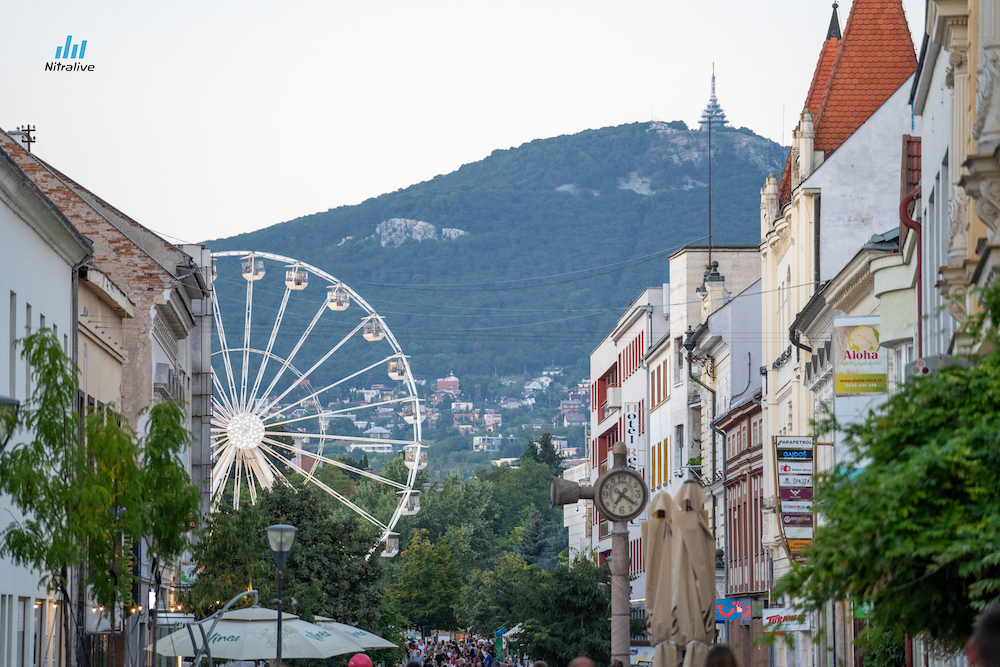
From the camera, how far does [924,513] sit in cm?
1017

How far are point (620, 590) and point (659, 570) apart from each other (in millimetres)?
2704

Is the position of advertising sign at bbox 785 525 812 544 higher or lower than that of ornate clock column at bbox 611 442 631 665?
higher

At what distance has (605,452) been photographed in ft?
292

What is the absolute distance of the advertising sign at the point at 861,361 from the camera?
31.6 meters

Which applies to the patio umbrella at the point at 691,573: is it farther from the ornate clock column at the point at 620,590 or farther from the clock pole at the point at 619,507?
the clock pole at the point at 619,507

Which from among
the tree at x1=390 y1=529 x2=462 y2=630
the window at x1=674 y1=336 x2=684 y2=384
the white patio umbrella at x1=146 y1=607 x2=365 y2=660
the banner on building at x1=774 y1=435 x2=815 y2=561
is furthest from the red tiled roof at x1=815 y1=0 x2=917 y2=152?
the tree at x1=390 y1=529 x2=462 y2=630

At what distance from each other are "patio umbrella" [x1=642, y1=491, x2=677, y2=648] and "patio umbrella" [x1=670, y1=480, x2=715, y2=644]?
0.41 ft

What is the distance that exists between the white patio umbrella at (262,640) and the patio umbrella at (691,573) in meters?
5.81

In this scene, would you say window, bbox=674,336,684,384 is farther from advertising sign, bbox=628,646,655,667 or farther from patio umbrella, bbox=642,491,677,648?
patio umbrella, bbox=642,491,677,648

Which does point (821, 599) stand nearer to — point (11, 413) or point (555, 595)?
point (11, 413)

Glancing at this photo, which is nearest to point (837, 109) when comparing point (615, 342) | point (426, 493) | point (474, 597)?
point (615, 342)

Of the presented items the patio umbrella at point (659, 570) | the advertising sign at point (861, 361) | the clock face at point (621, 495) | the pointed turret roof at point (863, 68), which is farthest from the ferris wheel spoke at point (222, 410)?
the patio umbrella at point (659, 570)

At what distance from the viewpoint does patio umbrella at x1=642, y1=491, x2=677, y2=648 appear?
22.7 m

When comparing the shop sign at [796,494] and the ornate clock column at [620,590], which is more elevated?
the shop sign at [796,494]
